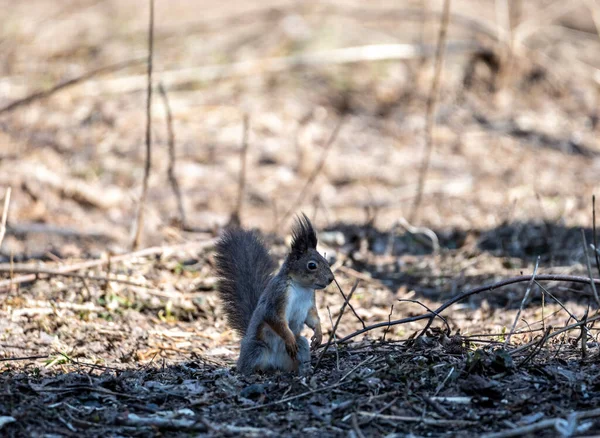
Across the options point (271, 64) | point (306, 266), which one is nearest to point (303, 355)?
point (306, 266)

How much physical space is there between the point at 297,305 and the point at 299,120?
646cm

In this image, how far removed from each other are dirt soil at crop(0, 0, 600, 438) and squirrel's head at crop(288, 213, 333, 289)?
0.23 meters

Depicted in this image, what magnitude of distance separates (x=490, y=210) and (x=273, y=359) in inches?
187

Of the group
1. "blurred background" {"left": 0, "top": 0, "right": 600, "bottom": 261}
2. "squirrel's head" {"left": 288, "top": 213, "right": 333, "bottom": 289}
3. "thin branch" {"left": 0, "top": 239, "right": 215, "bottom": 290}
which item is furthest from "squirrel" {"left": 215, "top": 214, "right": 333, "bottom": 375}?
"blurred background" {"left": 0, "top": 0, "right": 600, "bottom": 261}

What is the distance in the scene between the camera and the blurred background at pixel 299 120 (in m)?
8.07

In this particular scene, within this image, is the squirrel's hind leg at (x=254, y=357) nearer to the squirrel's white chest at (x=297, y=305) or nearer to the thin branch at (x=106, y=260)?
the squirrel's white chest at (x=297, y=305)

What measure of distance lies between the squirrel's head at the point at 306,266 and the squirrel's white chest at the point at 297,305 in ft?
0.16

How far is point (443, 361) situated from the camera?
3.98m

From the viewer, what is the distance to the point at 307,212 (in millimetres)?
8336

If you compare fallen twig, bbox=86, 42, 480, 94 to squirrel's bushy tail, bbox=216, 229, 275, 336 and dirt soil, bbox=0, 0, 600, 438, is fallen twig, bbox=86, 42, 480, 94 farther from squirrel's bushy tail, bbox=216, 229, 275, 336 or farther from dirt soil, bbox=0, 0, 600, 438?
squirrel's bushy tail, bbox=216, 229, 275, 336

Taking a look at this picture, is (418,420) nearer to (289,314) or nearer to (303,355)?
(303,355)

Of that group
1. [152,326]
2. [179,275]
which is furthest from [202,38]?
[152,326]

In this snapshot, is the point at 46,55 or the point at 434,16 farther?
the point at 434,16

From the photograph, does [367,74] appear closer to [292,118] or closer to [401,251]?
[292,118]
